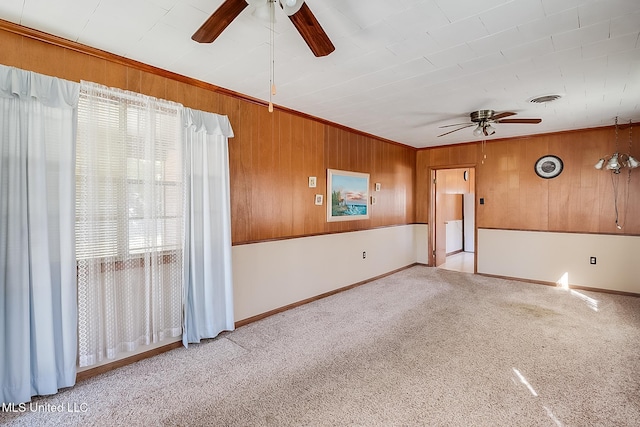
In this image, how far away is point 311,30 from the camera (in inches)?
63.6

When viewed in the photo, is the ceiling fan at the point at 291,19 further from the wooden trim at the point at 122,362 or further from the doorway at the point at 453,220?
the doorway at the point at 453,220

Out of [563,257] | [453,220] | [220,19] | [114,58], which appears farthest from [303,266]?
[453,220]

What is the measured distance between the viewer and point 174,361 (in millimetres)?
2582

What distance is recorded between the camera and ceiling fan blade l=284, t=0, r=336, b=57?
4.92ft

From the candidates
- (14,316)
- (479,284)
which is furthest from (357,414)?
(479,284)

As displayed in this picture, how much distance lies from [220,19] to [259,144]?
189cm

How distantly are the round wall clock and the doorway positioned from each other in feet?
3.68

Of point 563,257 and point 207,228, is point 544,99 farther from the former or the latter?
point 207,228

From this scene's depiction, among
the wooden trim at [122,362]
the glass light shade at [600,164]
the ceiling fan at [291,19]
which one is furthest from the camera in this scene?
the glass light shade at [600,164]

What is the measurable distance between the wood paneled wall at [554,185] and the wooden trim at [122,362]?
5.24 meters

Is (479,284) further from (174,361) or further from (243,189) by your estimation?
(174,361)

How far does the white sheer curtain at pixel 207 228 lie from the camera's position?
2781 mm

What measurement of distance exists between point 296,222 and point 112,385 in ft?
7.77

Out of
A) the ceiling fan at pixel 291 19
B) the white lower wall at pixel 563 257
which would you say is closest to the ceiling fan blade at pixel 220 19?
the ceiling fan at pixel 291 19
